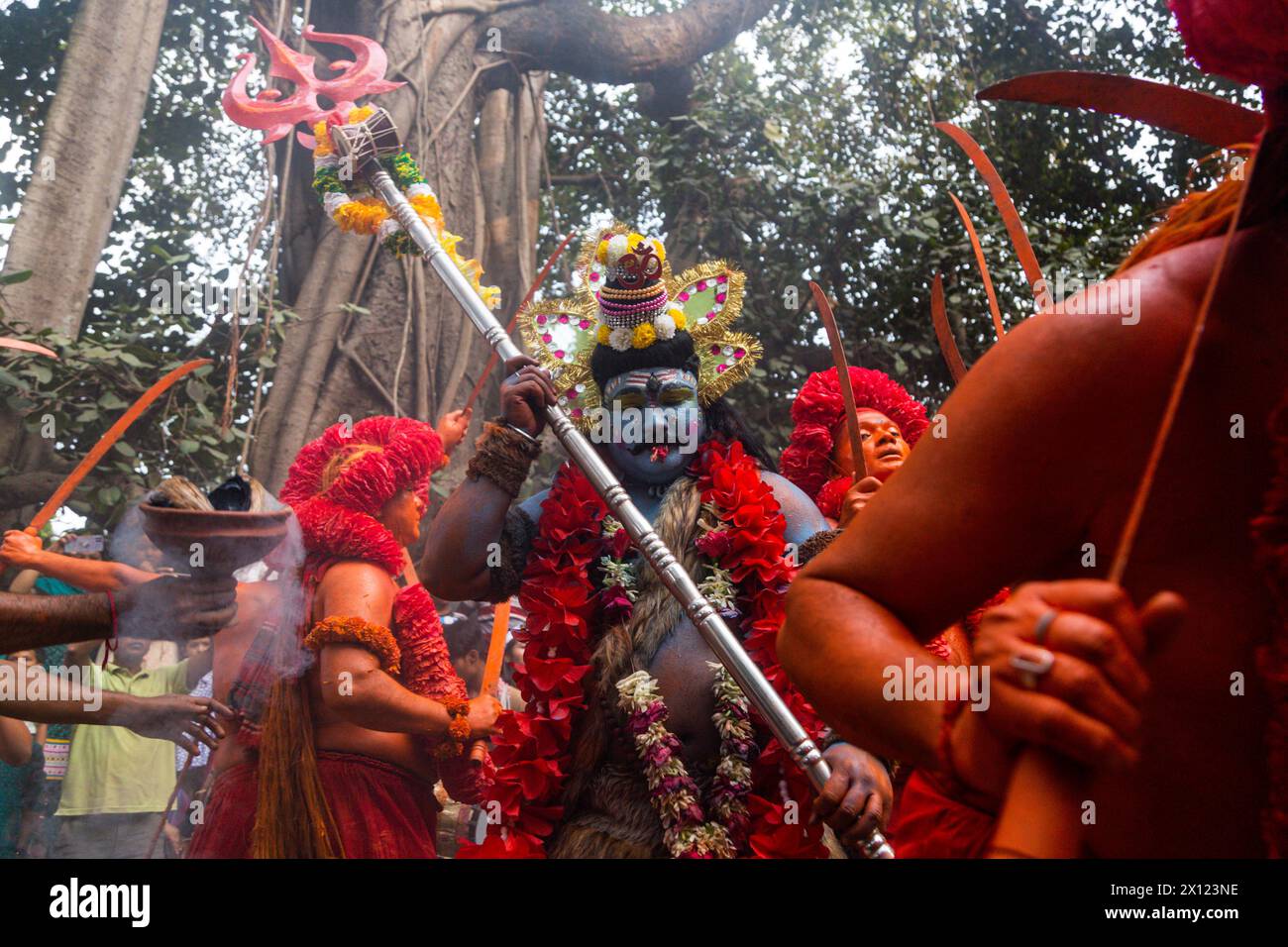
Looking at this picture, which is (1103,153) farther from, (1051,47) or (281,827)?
(281,827)

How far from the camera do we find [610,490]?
3051mm

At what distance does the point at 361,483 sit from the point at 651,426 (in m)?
1.38

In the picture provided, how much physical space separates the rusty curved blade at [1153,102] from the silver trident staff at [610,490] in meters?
1.49

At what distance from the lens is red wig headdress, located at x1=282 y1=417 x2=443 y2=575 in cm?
423

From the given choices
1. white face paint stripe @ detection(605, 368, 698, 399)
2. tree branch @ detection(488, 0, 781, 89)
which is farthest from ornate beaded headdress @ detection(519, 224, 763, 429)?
tree branch @ detection(488, 0, 781, 89)

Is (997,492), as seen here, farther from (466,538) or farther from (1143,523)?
(466,538)

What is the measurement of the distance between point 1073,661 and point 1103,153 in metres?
6.46

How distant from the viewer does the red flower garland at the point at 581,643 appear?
9.91ft

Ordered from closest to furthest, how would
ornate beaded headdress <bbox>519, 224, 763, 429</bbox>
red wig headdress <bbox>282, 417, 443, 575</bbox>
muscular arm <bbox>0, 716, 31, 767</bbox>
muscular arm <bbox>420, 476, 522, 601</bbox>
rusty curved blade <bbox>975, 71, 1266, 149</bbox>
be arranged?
rusty curved blade <bbox>975, 71, 1266, 149</bbox> → muscular arm <bbox>420, 476, 522, 601</bbox> → ornate beaded headdress <bbox>519, 224, 763, 429</bbox> → red wig headdress <bbox>282, 417, 443, 575</bbox> → muscular arm <bbox>0, 716, 31, 767</bbox>

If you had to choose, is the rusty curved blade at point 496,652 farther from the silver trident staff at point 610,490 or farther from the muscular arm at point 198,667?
the silver trident staff at point 610,490

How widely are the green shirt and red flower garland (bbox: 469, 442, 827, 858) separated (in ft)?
8.35

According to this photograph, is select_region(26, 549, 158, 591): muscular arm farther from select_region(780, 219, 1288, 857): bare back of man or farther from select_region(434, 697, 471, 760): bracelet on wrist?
select_region(780, 219, 1288, 857): bare back of man

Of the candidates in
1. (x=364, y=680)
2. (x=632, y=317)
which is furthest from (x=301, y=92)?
(x=364, y=680)

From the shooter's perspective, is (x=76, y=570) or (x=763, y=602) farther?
(x=76, y=570)
